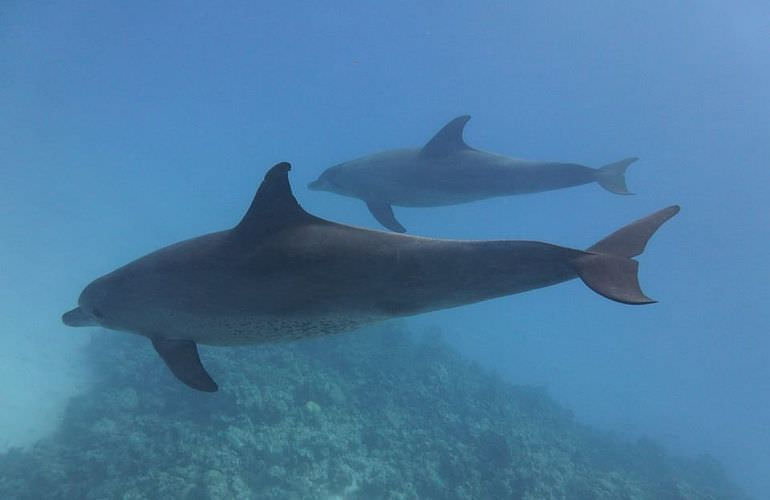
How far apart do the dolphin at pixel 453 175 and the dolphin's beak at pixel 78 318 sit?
20.1 ft

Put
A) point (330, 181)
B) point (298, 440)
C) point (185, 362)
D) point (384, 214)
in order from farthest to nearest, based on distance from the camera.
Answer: point (298, 440), point (330, 181), point (384, 214), point (185, 362)

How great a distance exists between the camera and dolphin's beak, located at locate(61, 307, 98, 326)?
4906mm

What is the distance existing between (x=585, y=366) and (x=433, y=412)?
262ft

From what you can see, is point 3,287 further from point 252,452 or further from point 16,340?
point 252,452

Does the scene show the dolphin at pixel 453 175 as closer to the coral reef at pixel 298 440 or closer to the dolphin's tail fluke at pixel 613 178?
the dolphin's tail fluke at pixel 613 178

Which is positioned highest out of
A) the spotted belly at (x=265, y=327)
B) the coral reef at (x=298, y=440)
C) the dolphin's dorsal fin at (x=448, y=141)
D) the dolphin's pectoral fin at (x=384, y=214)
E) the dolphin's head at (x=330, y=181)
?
the dolphin's head at (x=330, y=181)

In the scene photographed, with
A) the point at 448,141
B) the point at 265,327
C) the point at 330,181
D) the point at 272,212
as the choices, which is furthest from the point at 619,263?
the point at 330,181

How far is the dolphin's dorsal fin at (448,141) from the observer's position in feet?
31.8

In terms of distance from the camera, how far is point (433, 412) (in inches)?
632

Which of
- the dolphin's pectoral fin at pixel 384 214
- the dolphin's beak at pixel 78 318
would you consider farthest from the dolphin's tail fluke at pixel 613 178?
the dolphin's beak at pixel 78 318

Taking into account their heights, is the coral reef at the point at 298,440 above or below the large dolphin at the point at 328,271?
below

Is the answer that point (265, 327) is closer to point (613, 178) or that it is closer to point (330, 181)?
point (330, 181)

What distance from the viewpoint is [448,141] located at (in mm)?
9750

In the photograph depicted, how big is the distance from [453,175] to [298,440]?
7731 mm
